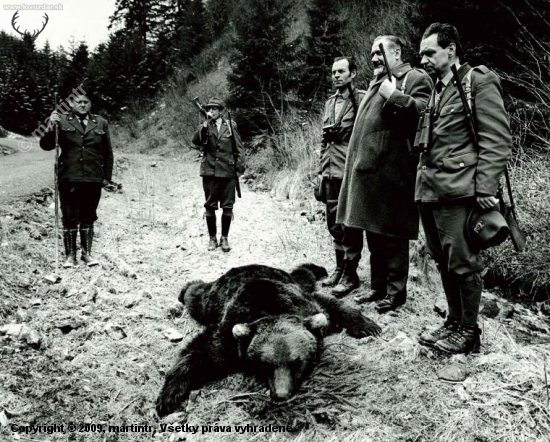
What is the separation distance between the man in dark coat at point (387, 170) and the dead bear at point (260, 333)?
0.68 m

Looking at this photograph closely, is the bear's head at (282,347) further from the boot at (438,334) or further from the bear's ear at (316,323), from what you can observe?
the boot at (438,334)

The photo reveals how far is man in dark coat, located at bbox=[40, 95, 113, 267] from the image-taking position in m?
5.80

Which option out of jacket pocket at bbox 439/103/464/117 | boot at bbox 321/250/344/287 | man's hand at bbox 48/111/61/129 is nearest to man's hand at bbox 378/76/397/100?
jacket pocket at bbox 439/103/464/117

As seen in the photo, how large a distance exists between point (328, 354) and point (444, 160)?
181 centimetres

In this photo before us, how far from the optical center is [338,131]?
4965mm

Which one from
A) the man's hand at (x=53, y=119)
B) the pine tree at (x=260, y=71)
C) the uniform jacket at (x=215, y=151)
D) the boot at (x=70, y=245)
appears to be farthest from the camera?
the pine tree at (x=260, y=71)

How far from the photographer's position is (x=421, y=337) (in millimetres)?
3670

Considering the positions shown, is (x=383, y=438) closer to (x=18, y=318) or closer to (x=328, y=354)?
(x=328, y=354)

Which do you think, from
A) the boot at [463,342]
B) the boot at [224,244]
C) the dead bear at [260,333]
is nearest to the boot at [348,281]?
the dead bear at [260,333]

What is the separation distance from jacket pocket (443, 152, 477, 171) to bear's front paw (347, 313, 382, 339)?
5.29 feet

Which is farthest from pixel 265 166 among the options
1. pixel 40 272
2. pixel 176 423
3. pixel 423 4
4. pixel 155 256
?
pixel 176 423

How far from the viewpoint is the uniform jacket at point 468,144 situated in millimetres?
3049

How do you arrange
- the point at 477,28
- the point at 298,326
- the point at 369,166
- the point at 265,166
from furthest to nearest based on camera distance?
1. the point at 265,166
2. the point at 477,28
3. the point at 369,166
4. the point at 298,326

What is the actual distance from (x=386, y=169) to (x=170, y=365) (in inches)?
102
